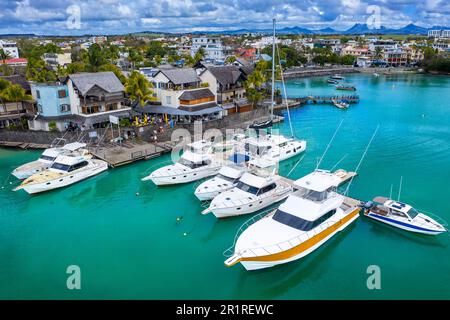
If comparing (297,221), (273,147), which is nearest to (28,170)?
(273,147)

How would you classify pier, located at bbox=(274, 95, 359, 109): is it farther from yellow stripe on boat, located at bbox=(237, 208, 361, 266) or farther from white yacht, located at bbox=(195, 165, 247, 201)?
yellow stripe on boat, located at bbox=(237, 208, 361, 266)

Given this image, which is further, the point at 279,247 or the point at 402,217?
the point at 402,217

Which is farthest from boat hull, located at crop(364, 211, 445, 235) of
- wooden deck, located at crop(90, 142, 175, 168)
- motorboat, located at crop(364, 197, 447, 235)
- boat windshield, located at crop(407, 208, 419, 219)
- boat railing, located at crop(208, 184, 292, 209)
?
Answer: wooden deck, located at crop(90, 142, 175, 168)

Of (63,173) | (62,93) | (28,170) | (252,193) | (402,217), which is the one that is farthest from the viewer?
(62,93)

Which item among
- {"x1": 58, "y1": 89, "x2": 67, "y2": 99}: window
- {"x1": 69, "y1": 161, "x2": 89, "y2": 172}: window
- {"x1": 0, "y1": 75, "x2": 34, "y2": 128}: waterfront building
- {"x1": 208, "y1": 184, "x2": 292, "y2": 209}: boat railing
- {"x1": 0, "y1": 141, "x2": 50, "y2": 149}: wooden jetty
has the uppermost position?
{"x1": 58, "y1": 89, "x2": 67, "y2": 99}: window

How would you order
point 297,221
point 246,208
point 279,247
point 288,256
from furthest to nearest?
point 246,208 < point 297,221 < point 288,256 < point 279,247

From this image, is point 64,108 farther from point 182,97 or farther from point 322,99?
point 322,99
